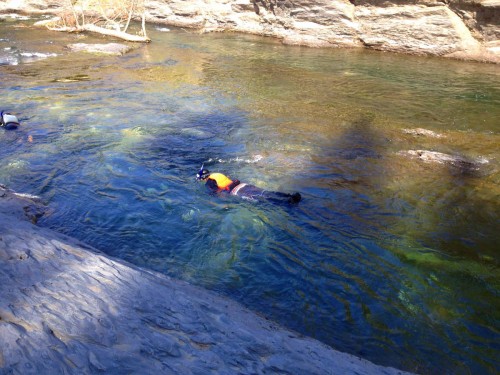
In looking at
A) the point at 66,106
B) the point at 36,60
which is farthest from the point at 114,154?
the point at 36,60

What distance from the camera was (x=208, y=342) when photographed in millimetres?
2395

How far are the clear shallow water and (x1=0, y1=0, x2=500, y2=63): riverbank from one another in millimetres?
4255

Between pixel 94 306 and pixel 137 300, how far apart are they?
0.29 metres

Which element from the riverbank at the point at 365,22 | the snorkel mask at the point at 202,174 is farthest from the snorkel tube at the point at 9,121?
the riverbank at the point at 365,22

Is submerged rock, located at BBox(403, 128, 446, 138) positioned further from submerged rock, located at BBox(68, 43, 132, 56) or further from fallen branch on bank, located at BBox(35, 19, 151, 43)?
fallen branch on bank, located at BBox(35, 19, 151, 43)

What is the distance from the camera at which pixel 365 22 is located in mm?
17297

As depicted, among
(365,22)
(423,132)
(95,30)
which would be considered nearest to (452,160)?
(423,132)

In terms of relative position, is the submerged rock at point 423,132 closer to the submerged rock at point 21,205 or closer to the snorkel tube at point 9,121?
the submerged rock at point 21,205

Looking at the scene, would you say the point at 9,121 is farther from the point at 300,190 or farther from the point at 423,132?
the point at 423,132

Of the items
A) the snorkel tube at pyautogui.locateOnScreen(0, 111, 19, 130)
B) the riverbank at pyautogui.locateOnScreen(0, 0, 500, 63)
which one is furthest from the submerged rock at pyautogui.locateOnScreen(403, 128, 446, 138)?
the riverbank at pyautogui.locateOnScreen(0, 0, 500, 63)

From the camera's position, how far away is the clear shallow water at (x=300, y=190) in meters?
3.80

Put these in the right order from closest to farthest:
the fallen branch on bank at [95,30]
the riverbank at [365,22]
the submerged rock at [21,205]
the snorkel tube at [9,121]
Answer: the submerged rock at [21,205], the snorkel tube at [9,121], the riverbank at [365,22], the fallen branch on bank at [95,30]

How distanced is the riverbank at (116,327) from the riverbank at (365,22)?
15.4 metres

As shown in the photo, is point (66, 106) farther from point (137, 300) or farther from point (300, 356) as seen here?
point (300, 356)
